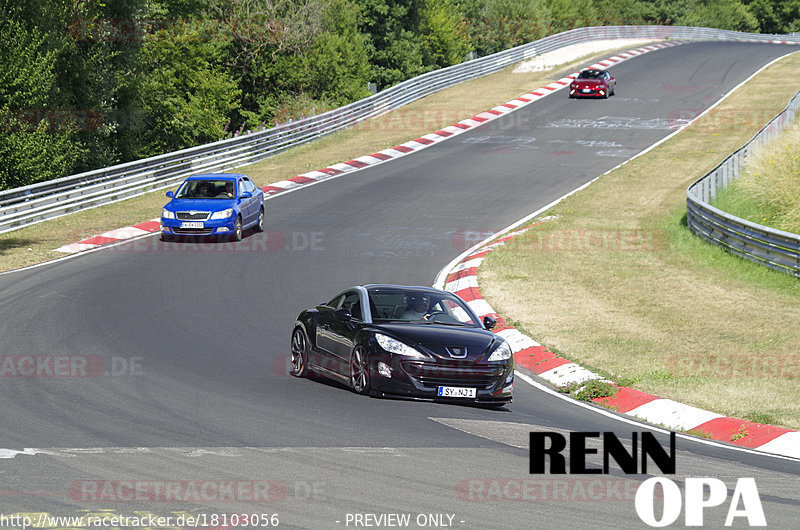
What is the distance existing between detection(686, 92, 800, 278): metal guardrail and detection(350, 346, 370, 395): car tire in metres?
10.3

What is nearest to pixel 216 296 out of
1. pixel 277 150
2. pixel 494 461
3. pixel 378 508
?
pixel 494 461

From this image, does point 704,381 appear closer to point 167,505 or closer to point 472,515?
point 472,515

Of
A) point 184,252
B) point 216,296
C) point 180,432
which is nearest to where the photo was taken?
point 180,432

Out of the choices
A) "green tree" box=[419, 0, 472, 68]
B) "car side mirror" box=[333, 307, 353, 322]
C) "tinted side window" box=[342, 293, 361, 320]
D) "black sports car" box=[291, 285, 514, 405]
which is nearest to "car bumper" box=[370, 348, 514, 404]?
"black sports car" box=[291, 285, 514, 405]

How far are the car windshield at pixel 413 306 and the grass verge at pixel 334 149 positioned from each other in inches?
441

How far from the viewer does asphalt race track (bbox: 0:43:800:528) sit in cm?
781

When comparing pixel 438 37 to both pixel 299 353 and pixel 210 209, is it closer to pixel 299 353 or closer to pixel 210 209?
pixel 210 209

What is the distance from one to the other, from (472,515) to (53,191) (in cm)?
2393

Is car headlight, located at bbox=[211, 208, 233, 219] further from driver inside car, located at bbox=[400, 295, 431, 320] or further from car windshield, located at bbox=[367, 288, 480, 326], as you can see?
driver inside car, located at bbox=[400, 295, 431, 320]

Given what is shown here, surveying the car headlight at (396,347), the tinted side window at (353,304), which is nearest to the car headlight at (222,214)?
the tinted side window at (353,304)

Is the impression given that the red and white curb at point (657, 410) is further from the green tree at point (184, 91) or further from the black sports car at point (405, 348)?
the green tree at point (184, 91)

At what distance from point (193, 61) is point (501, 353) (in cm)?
4347

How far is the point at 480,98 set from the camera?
51.5 metres

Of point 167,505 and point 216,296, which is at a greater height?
point 167,505
